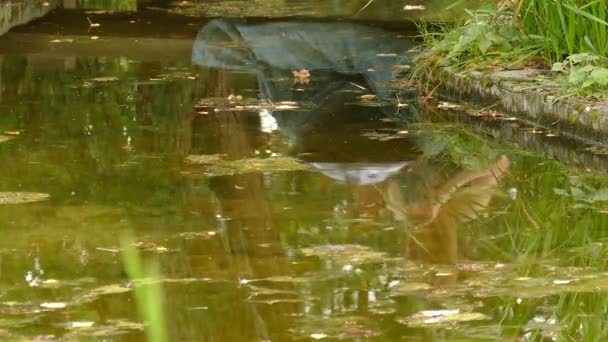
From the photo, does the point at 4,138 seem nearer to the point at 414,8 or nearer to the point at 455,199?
the point at 455,199

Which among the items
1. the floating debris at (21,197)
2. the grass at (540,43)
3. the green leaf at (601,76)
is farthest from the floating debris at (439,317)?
the green leaf at (601,76)

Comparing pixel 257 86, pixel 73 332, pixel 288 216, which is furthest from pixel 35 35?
pixel 73 332

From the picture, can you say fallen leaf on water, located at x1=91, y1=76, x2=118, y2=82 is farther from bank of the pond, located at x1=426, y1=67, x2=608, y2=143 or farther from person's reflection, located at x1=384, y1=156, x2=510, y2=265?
person's reflection, located at x1=384, y1=156, x2=510, y2=265

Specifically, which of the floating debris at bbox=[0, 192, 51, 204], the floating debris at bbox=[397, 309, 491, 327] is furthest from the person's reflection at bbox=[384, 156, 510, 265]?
the floating debris at bbox=[0, 192, 51, 204]

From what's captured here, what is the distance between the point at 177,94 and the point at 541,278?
16.0ft

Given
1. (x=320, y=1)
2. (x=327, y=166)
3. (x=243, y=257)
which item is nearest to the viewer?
(x=243, y=257)

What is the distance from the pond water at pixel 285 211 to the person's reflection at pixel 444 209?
0.02 meters

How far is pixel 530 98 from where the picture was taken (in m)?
7.84

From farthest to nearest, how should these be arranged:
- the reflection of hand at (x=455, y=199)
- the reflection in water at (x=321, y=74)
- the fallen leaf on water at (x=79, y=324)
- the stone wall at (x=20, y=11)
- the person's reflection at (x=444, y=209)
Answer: the stone wall at (x=20, y=11) < the reflection in water at (x=321, y=74) < the reflection of hand at (x=455, y=199) < the person's reflection at (x=444, y=209) < the fallen leaf on water at (x=79, y=324)

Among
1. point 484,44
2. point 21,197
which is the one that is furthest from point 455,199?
point 484,44

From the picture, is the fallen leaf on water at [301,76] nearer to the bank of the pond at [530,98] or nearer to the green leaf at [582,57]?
the bank of the pond at [530,98]

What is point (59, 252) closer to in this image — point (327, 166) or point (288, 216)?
point (288, 216)

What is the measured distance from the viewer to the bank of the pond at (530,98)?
23.6ft

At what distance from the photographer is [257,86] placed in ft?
31.0
